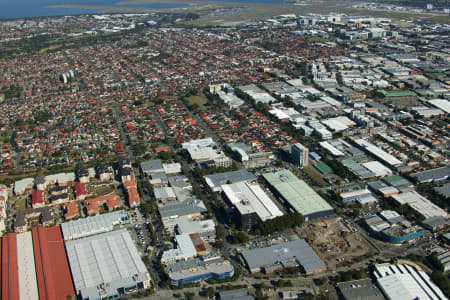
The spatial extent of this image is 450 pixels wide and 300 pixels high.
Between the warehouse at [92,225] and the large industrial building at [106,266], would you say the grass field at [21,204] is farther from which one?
the large industrial building at [106,266]

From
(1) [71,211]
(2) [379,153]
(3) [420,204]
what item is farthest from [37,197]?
(2) [379,153]

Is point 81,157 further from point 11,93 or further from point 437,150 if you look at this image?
point 437,150

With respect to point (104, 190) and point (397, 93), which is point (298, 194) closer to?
point (104, 190)

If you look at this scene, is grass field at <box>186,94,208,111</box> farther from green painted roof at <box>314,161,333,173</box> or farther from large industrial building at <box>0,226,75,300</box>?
large industrial building at <box>0,226,75,300</box>

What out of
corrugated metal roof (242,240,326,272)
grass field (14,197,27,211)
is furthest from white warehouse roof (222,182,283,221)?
grass field (14,197,27,211)

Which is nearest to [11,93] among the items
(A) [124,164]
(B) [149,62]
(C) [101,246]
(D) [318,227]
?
(B) [149,62]

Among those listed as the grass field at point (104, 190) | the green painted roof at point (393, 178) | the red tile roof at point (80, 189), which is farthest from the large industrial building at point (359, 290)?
the red tile roof at point (80, 189)
